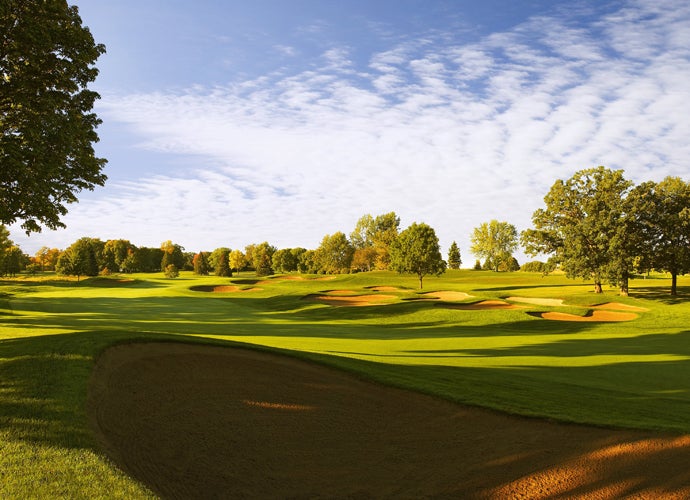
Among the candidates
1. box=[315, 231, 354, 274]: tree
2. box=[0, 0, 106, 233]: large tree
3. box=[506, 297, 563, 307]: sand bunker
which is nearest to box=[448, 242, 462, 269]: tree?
box=[315, 231, 354, 274]: tree

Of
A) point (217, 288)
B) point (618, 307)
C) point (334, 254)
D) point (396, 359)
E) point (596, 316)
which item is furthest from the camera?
point (334, 254)

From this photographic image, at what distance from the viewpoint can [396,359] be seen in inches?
650

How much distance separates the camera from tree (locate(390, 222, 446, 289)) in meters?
54.4

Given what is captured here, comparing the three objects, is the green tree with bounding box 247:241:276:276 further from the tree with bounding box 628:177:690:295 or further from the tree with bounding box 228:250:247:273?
the tree with bounding box 628:177:690:295

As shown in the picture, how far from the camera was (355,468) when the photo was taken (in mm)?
7070

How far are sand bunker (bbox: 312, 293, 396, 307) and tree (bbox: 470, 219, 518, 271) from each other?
87.3 m

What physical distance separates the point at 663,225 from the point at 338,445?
4991cm

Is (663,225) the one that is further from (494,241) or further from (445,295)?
(494,241)

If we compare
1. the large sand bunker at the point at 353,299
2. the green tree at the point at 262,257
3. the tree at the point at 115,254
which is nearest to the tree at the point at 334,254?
the green tree at the point at 262,257

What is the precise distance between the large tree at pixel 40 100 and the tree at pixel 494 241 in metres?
120

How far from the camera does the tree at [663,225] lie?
43719 mm

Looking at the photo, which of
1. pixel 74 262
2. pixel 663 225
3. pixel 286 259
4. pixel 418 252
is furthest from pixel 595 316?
pixel 286 259

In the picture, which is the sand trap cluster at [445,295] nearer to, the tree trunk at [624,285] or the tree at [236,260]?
the tree trunk at [624,285]

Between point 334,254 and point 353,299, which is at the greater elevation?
point 334,254
